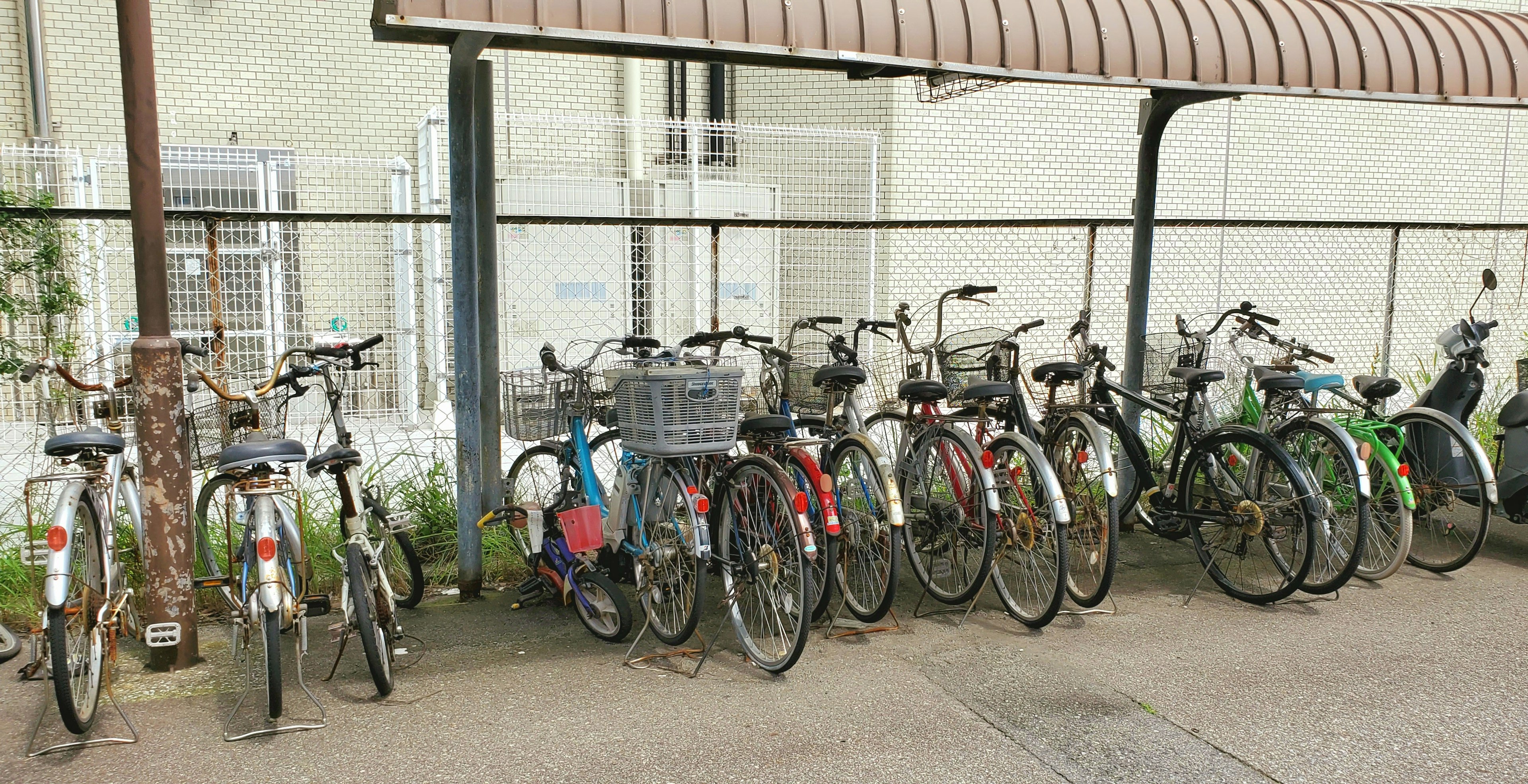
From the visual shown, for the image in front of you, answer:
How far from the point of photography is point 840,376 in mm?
4676

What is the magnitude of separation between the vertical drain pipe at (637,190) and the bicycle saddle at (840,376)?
5698mm

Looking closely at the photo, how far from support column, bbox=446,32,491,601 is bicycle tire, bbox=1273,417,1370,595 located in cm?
348

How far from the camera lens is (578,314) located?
35.1 feet

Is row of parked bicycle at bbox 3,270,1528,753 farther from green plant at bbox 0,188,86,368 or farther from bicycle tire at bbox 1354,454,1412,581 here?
green plant at bbox 0,188,86,368

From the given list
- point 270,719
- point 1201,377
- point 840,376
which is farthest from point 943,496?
point 270,719

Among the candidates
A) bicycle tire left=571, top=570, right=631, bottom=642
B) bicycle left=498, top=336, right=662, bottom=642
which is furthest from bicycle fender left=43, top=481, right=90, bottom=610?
bicycle tire left=571, top=570, right=631, bottom=642

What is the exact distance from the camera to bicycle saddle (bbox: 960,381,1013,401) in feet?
15.3

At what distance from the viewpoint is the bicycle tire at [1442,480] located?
17.1 feet

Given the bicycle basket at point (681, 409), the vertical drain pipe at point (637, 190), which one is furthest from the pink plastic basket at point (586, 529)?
the vertical drain pipe at point (637, 190)

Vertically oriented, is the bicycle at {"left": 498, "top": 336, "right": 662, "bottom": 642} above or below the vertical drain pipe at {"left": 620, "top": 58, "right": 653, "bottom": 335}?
below

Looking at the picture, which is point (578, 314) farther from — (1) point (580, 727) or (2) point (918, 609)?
(1) point (580, 727)

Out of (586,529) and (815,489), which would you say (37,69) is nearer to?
(586,529)

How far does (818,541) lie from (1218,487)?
190 cm

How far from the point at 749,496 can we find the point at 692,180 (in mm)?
7189
